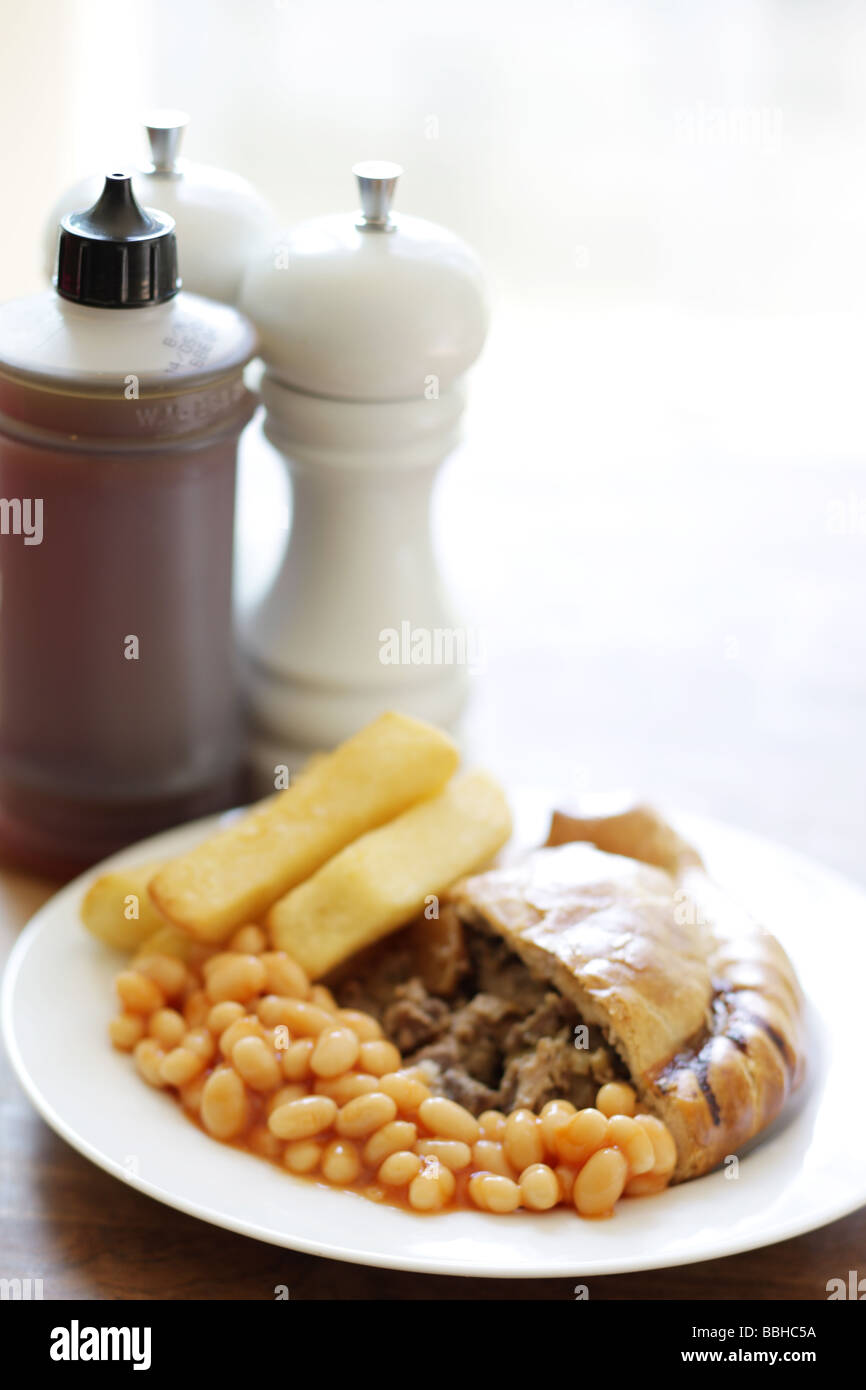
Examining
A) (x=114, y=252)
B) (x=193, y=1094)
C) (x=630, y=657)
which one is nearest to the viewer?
(x=193, y=1094)

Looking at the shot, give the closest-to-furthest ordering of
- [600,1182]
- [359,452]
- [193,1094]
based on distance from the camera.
Result: [600,1182] < [193,1094] < [359,452]

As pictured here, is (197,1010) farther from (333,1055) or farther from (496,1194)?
(496,1194)

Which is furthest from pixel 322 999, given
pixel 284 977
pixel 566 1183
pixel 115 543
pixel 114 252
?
pixel 114 252

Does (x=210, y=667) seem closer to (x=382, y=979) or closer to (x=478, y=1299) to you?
(x=382, y=979)

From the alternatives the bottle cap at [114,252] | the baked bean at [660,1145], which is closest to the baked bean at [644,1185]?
the baked bean at [660,1145]

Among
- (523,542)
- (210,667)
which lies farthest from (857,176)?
(210,667)

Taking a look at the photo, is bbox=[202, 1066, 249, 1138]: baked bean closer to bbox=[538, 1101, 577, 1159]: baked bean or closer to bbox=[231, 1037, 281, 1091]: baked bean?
bbox=[231, 1037, 281, 1091]: baked bean
